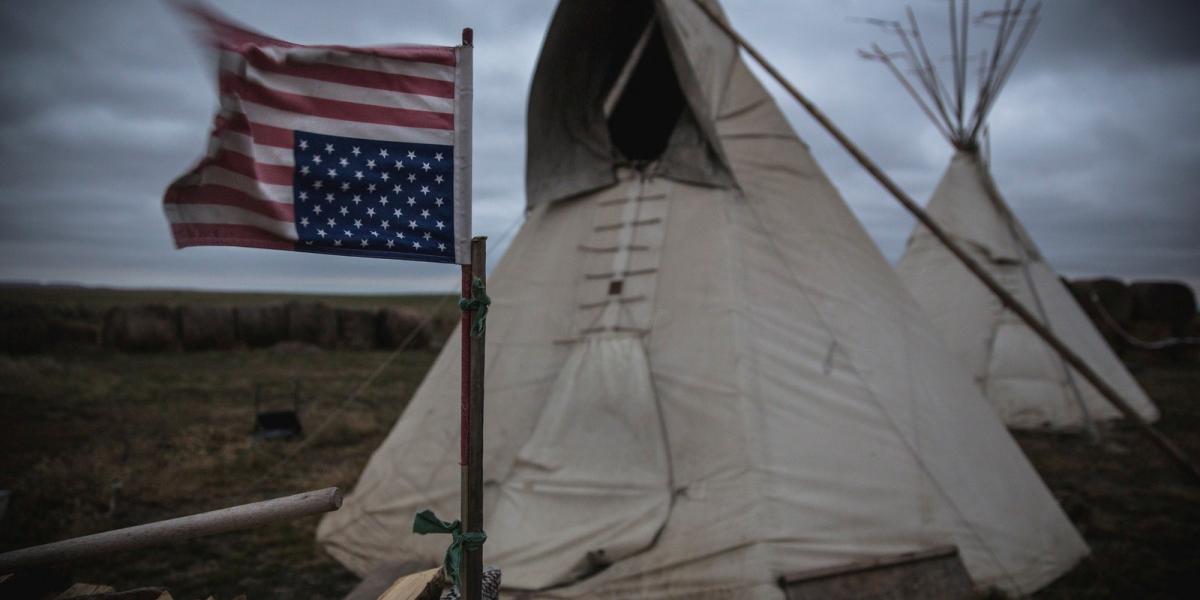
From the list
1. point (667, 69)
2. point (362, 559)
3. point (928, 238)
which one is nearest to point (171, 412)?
point (362, 559)

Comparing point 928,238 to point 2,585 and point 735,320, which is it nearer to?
point 735,320

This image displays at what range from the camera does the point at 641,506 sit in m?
4.17

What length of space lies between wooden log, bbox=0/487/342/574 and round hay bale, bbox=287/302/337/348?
62.4 feet

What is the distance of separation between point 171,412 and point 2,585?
9.23m

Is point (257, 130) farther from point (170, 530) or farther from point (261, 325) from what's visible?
point (261, 325)

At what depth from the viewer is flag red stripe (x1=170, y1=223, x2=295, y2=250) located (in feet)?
7.22

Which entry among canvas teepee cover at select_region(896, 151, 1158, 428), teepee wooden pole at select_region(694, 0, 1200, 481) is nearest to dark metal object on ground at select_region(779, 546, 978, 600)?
teepee wooden pole at select_region(694, 0, 1200, 481)

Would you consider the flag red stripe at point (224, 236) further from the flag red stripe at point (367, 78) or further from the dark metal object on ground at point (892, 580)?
the dark metal object on ground at point (892, 580)

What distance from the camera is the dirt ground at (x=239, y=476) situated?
4.78 metres

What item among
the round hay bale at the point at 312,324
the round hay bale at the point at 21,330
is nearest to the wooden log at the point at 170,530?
the round hay bale at the point at 21,330

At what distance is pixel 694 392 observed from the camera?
4391 millimetres

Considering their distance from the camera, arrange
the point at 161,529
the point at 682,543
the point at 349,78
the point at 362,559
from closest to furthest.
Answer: the point at 161,529
the point at 349,78
the point at 682,543
the point at 362,559

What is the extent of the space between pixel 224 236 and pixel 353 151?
49 centimetres

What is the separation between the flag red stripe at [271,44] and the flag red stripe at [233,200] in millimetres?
458
